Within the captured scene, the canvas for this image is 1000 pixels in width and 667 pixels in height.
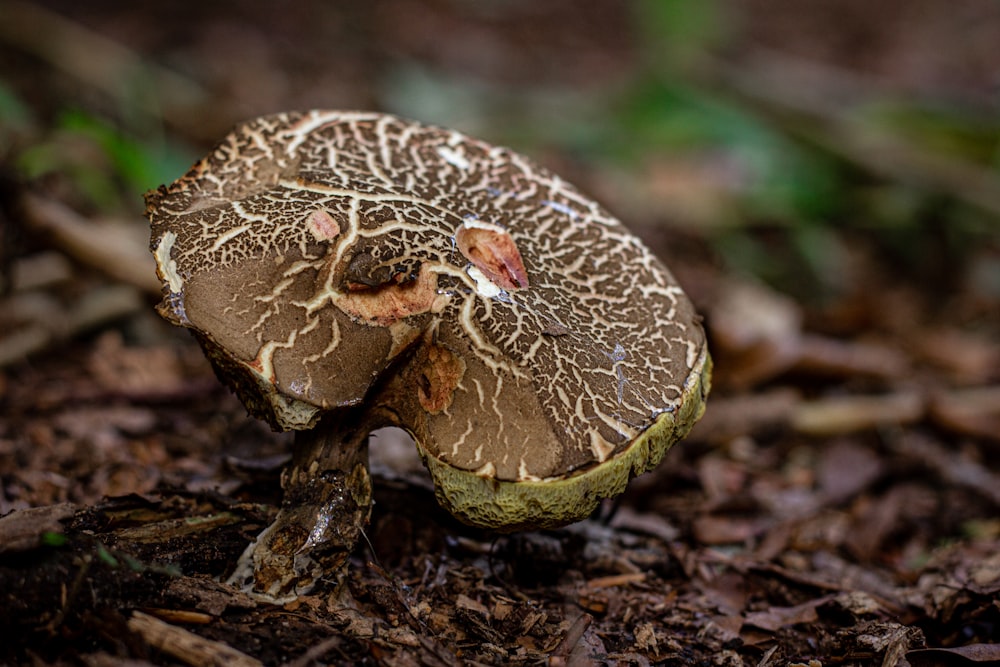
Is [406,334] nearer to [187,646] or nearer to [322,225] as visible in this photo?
[322,225]

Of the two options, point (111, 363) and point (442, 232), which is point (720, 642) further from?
point (111, 363)

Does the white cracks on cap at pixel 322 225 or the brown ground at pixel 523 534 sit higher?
the white cracks on cap at pixel 322 225

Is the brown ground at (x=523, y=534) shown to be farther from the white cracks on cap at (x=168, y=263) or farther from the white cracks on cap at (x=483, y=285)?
the white cracks on cap at (x=483, y=285)

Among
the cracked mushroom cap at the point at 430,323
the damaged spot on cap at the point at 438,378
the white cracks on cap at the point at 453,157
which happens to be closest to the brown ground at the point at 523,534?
the cracked mushroom cap at the point at 430,323

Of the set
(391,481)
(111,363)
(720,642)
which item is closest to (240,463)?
(391,481)

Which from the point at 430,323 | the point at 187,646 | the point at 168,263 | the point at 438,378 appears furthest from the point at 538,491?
the point at 168,263

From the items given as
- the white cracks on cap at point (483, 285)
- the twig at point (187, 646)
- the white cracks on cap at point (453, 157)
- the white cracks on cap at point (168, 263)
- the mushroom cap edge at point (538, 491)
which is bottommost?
the twig at point (187, 646)
